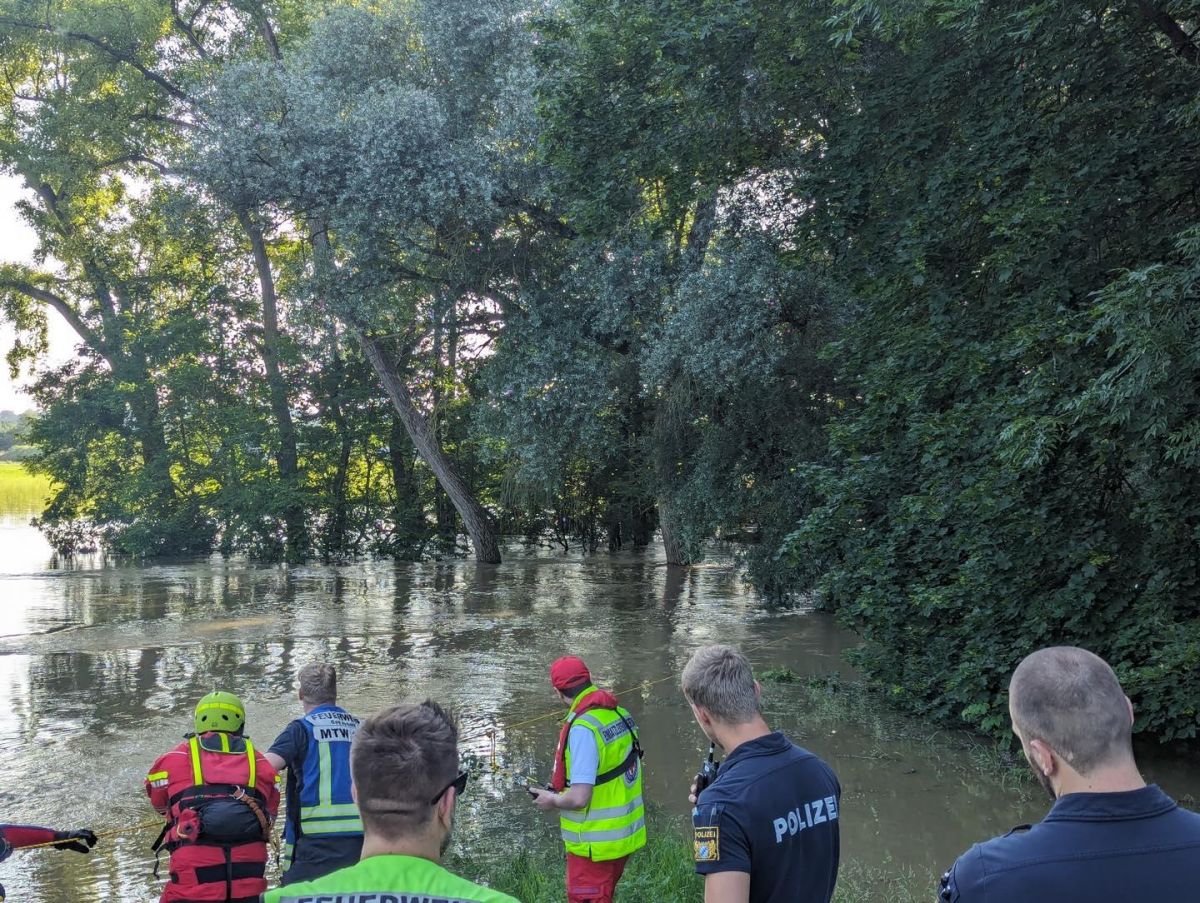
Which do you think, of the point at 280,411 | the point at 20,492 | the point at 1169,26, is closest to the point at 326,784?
the point at 1169,26

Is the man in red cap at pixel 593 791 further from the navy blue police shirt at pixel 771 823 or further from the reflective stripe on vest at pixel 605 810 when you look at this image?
the navy blue police shirt at pixel 771 823

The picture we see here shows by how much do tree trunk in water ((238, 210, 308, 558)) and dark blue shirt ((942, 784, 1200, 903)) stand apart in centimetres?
3228

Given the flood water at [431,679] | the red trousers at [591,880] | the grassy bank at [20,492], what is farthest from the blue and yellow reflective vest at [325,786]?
the grassy bank at [20,492]

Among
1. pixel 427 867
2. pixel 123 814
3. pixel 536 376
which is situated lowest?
pixel 123 814

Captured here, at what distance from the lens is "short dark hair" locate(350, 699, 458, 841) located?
232 centimetres

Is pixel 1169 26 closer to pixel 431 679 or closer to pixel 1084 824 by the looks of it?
pixel 1084 824

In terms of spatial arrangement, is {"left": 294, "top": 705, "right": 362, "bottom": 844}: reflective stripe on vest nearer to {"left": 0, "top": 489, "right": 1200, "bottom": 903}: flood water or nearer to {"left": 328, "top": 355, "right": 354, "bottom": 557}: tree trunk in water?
{"left": 0, "top": 489, "right": 1200, "bottom": 903}: flood water

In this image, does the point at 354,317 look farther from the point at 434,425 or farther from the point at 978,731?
the point at 978,731

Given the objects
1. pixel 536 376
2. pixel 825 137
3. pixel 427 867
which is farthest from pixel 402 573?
pixel 427 867

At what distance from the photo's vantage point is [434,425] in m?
31.6

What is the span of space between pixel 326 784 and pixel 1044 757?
393 cm

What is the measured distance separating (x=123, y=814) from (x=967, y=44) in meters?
11.4

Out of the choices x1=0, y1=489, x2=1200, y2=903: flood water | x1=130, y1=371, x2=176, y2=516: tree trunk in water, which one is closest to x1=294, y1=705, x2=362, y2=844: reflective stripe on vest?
x1=0, y1=489, x2=1200, y2=903: flood water

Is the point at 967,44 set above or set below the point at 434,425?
above
